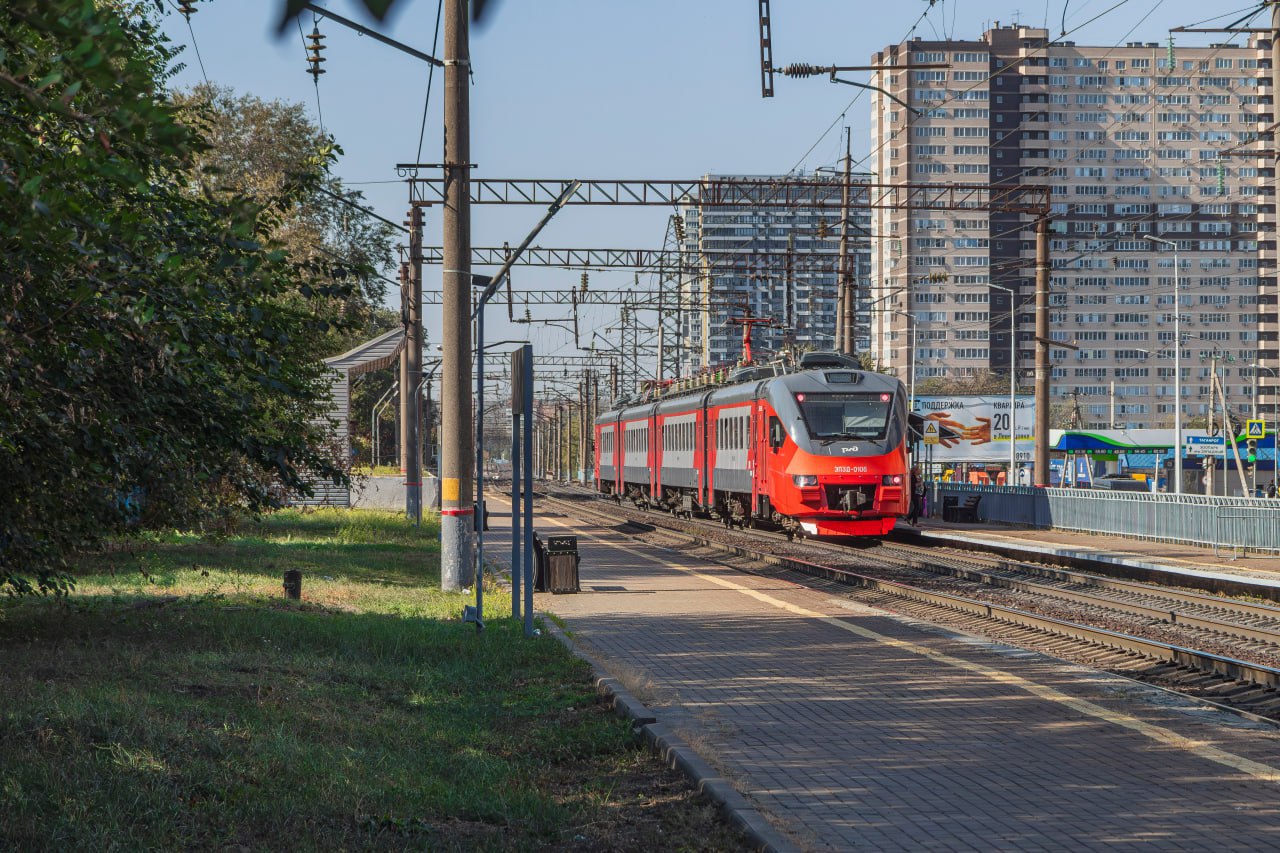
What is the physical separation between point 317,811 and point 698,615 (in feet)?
33.7

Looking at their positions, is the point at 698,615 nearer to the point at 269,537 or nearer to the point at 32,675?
the point at 32,675

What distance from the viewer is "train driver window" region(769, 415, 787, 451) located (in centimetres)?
2783

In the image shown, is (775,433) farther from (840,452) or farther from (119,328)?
(119,328)

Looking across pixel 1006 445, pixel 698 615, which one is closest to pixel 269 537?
pixel 698 615

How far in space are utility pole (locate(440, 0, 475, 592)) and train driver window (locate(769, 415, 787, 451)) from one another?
31.6ft

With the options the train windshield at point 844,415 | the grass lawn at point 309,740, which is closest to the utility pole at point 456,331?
the grass lawn at point 309,740

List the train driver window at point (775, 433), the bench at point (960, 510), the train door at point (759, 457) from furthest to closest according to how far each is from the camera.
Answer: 1. the bench at point (960, 510)
2. the train door at point (759, 457)
3. the train driver window at point (775, 433)

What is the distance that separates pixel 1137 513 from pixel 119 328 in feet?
92.0

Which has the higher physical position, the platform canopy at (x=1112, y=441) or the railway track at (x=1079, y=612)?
the platform canopy at (x=1112, y=441)

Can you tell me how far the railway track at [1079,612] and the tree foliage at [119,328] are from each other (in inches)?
306

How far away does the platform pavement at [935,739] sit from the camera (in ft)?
23.8

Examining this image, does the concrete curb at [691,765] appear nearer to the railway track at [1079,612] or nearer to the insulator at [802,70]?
the railway track at [1079,612]

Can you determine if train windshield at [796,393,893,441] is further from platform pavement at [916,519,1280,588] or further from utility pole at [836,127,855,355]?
utility pole at [836,127,855,355]

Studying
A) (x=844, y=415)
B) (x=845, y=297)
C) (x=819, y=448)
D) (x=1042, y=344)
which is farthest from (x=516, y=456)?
(x=845, y=297)
